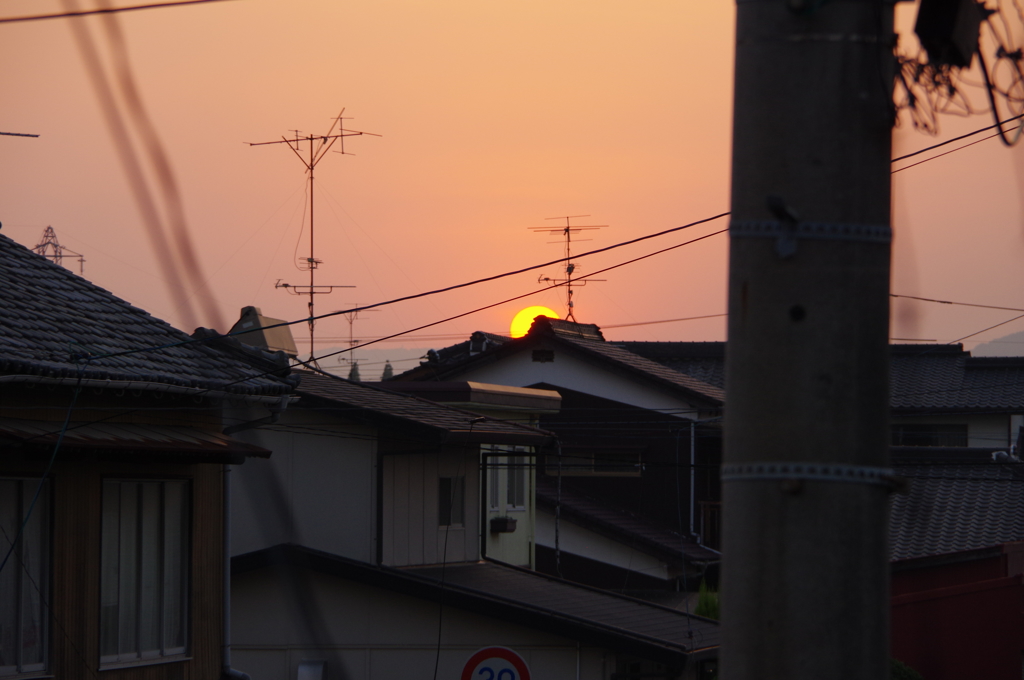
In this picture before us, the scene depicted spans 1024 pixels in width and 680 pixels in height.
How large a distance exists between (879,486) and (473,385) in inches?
715

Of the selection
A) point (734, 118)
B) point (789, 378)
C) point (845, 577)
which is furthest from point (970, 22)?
point (845, 577)

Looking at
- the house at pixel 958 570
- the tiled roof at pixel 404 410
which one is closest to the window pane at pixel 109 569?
the tiled roof at pixel 404 410

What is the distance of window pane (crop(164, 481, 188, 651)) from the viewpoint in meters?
11.0

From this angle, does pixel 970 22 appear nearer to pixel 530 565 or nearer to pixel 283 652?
pixel 283 652

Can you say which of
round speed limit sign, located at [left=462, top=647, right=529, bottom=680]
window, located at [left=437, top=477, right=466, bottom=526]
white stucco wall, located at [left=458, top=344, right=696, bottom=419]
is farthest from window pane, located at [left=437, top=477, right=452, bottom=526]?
white stucco wall, located at [left=458, top=344, right=696, bottom=419]

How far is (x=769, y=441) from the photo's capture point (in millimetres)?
3365

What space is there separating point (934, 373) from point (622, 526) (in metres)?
15.3

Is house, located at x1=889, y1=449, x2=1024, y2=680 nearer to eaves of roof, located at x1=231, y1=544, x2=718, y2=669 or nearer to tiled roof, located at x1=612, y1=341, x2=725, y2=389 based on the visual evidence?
eaves of roof, located at x1=231, y1=544, x2=718, y2=669

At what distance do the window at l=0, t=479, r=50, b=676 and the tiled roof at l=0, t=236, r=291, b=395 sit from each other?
1.15 m

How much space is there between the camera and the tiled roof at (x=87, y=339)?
31.5 feet

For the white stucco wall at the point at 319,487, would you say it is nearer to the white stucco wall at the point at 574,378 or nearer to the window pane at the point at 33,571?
the window pane at the point at 33,571

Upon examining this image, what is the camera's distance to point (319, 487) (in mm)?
16922

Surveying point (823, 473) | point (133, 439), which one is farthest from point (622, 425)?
point (823, 473)

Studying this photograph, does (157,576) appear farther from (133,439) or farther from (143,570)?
(133,439)
